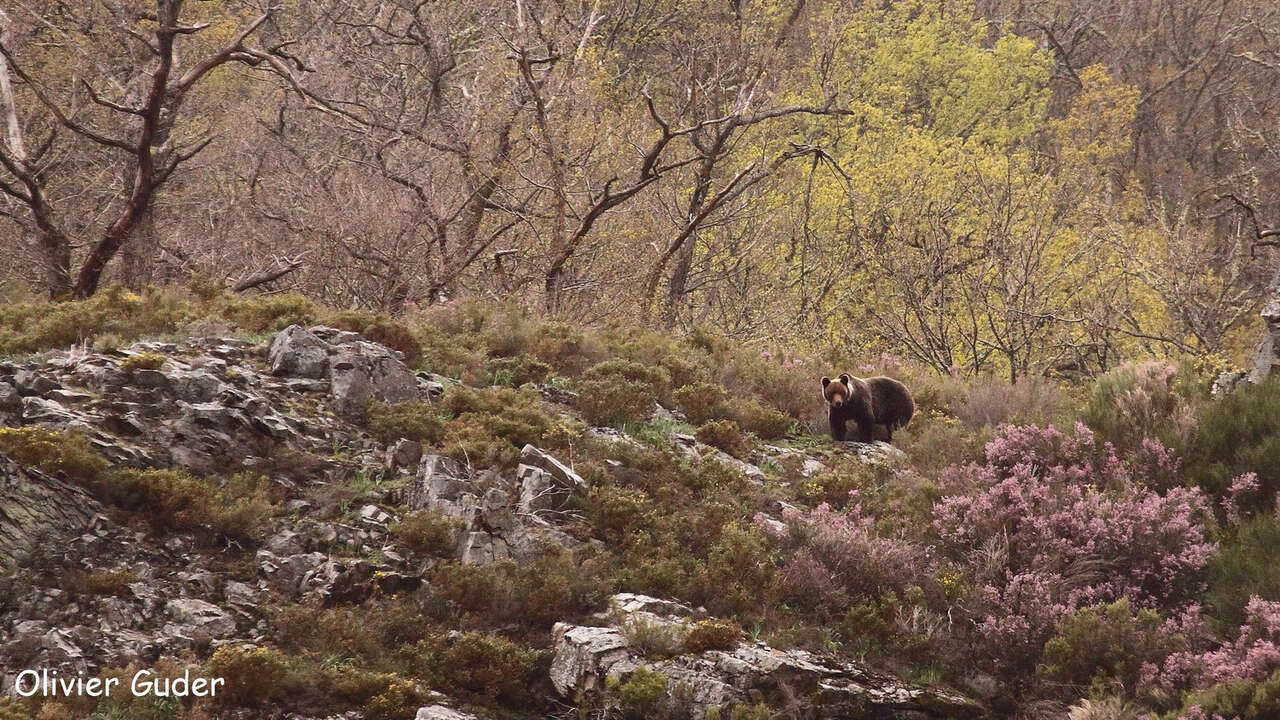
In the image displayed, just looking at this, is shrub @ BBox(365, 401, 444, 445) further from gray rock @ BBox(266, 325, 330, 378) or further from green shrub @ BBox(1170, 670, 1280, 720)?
green shrub @ BBox(1170, 670, 1280, 720)

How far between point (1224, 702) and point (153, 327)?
32.3 ft

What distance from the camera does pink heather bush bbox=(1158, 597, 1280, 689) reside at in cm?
684

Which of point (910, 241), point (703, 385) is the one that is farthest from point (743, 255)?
point (703, 385)

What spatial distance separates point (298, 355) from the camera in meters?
10.3

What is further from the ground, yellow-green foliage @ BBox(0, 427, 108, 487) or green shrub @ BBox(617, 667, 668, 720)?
yellow-green foliage @ BBox(0, 427, 108, 487)

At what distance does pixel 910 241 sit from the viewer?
766 inches

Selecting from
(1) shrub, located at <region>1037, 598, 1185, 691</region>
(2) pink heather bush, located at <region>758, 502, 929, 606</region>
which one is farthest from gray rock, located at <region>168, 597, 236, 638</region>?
(1) shrub, located at <region>1037, 598, 1185, 691</region>

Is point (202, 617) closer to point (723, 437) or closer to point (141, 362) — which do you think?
point (141, 362)

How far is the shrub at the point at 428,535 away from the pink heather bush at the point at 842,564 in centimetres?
266

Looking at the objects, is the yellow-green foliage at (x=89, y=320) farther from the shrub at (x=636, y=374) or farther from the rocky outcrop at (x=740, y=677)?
the rocky outcrop at (x=740, y=677)

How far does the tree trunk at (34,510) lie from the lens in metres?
7.00

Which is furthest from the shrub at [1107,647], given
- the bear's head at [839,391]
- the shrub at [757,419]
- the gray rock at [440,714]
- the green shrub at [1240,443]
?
the shrub at [757,419]

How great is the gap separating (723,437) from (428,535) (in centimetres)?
405

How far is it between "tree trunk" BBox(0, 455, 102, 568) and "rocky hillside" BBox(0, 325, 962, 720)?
→ 1 centimetres
